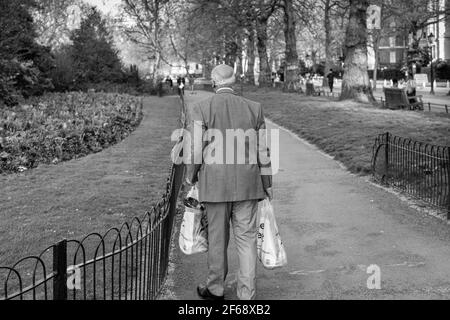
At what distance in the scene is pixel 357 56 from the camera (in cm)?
2623

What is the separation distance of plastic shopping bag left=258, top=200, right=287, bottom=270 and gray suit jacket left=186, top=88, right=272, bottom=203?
0.21m

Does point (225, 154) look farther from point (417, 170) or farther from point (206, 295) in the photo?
point (417, 170)

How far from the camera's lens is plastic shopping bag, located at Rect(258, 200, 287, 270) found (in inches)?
206

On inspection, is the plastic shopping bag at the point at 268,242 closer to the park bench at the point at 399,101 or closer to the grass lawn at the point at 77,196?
the grass lawn at the point at 77,196

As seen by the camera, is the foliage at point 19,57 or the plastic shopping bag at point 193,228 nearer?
the plastic shopping bag at point 193,228

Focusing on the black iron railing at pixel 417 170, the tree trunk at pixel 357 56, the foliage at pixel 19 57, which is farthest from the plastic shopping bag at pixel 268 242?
the foliage at pixel 19 57

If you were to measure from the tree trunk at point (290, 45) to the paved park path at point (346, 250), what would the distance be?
27530mm

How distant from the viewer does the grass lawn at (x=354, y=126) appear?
→ 1354cm

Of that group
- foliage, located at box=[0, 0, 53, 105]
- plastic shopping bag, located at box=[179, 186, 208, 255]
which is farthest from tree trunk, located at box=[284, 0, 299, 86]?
plastic shopping bag, located at box=[179, 186, 208, 255]

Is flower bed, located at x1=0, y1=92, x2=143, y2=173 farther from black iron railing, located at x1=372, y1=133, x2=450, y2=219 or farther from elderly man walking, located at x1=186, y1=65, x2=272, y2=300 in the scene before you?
elderly man walking, located at x1=186, y1=65, x2=272, y2=300

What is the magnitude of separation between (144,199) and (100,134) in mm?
7809

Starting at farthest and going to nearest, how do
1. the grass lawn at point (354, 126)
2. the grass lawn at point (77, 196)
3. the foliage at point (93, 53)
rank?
the foliage at point (93, 53)
the grass lawn at point (354, 126)
the grass lawn at point (77, 196)
